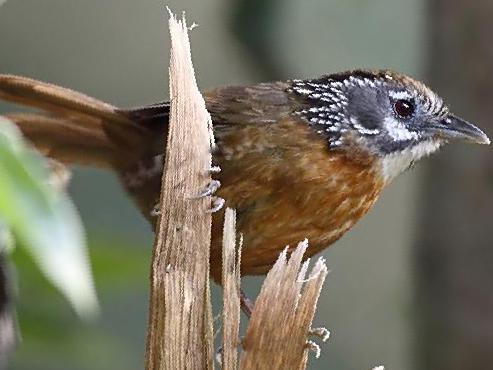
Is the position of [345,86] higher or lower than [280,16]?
lower

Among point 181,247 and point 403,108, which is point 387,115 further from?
point 181,247

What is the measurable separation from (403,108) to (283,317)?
58 cm

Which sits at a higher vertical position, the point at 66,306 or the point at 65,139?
the point at 66,306

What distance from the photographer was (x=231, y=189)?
1380 millimetres

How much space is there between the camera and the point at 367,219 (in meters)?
3.32

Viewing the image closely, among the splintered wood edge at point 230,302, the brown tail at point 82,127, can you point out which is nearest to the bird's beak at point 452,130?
the brown tail at point 82,127

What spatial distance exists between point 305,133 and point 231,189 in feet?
0.52

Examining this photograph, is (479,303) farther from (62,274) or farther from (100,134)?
(62,274)

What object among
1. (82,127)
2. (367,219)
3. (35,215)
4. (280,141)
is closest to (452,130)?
(280,141)

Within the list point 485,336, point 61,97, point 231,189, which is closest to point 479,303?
point 485,336

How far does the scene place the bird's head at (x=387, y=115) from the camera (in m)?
1.51

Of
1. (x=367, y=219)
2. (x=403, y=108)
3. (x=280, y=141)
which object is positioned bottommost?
(x=280, y=141)

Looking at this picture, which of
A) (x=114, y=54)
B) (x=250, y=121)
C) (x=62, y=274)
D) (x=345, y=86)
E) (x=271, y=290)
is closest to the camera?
(x=62, y=274)

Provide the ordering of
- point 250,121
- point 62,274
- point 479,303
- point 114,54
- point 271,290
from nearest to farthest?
point 62,274 → point 271,290 → point 250,121 → point 479,303 → point 114,54
